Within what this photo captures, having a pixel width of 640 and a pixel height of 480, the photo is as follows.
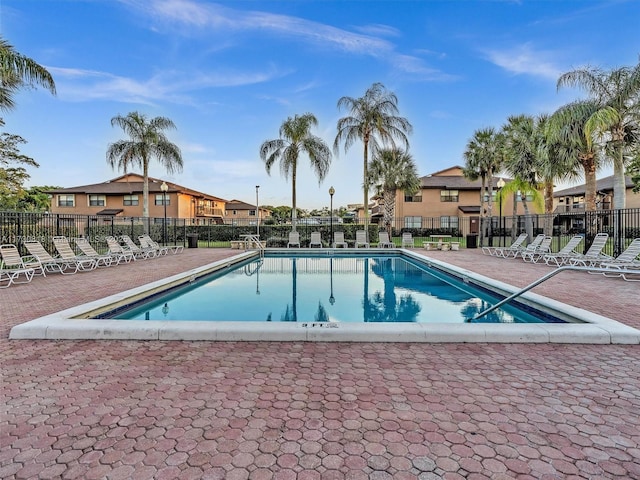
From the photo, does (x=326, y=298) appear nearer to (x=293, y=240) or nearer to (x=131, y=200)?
(x=293, y=240)

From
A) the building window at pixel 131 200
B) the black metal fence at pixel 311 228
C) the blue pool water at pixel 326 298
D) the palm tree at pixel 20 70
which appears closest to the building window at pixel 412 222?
the black metal fence at pixel 311 228

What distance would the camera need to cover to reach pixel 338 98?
791 inches

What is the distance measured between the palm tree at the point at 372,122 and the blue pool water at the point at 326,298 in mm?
9287

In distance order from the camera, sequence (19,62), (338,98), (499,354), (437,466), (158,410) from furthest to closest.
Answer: (338,98), (19,62), (499,354), (158,410), (437,466)

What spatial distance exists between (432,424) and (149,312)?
19.9 feet

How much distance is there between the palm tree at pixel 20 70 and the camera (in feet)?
34.2

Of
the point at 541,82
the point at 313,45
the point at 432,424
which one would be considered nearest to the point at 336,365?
the point at 432,424

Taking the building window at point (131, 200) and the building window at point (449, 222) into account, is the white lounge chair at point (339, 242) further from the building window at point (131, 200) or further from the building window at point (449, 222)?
the building window at point (131, 200)

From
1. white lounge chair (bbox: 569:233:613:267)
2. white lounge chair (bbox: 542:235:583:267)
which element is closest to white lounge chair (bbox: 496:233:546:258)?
white lounge chair (bbox: 542:235:583:267)

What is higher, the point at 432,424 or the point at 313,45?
the point at 313,45

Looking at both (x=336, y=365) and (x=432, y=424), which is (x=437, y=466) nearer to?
(x=432, y=424)

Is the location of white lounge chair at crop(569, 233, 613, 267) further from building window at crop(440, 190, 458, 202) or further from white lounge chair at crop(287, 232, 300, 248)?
building window at crop(440, 190, 458, 202)

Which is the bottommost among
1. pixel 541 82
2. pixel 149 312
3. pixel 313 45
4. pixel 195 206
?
pixel 149 312

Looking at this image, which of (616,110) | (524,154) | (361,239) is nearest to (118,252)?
(361,239)
